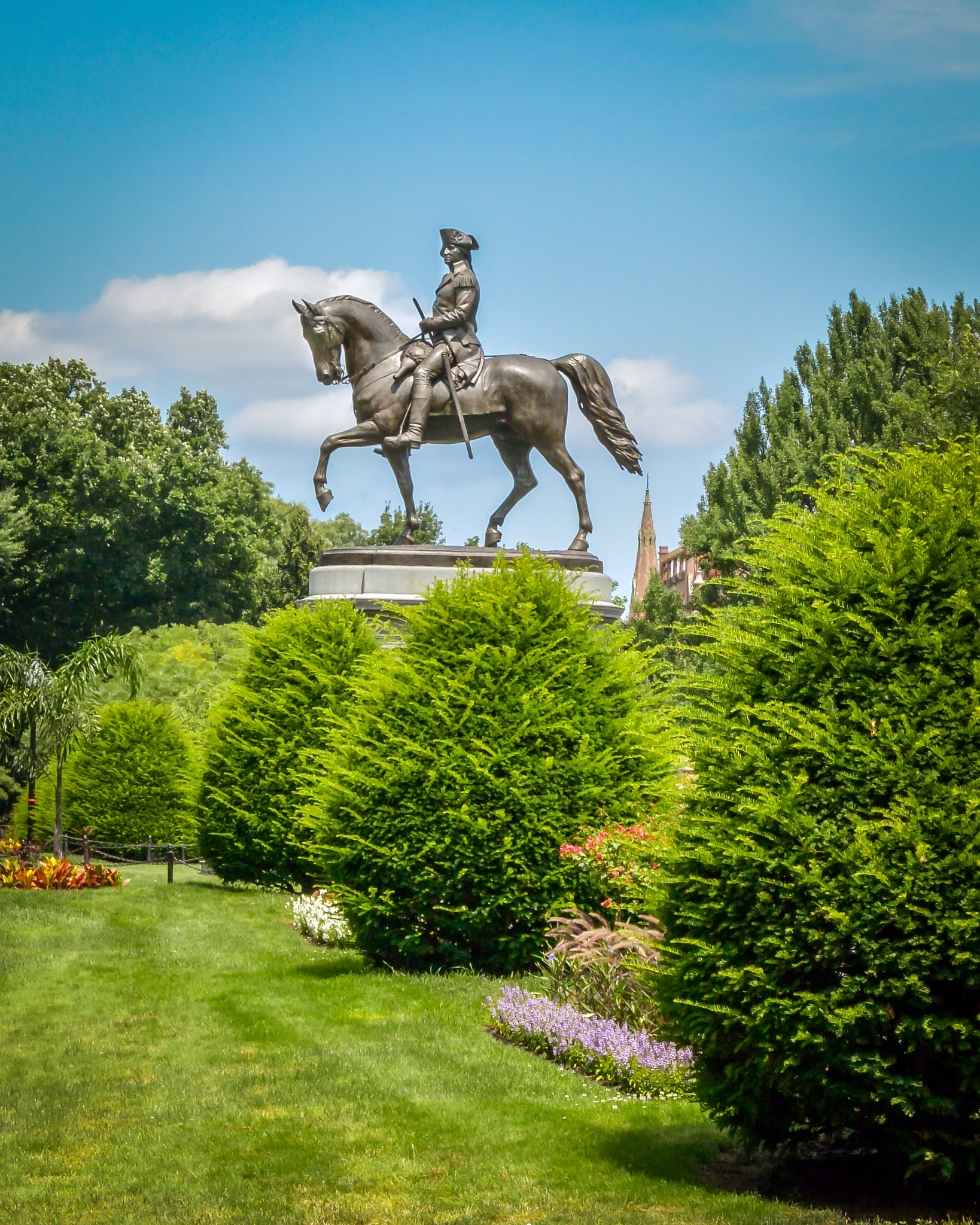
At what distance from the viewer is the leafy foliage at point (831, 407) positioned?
1423 inches

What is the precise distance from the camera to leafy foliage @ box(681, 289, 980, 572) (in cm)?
3616

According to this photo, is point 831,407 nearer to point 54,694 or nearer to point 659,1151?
point 54,694

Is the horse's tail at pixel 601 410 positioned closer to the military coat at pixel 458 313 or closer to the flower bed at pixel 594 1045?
the military coat at pixel 458 313

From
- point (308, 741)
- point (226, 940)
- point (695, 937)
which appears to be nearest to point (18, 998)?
point (226, 940)

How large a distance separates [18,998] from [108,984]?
746 millimetres

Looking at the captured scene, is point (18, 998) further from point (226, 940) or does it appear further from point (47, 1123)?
point (47, 1123)

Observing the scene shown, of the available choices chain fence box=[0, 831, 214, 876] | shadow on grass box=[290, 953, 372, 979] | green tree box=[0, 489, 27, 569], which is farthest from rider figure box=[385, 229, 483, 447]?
green tree box=[0, 489, 27, 569]

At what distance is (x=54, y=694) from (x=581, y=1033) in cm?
1342

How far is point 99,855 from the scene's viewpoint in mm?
22328

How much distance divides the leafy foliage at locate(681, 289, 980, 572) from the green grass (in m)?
26.0

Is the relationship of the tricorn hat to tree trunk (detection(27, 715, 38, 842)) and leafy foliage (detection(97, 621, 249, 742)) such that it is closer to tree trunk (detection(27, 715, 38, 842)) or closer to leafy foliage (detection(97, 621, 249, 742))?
tree trunk (detection(27, 715, 38, 842))

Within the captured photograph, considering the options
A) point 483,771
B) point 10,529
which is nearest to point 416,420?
point 483,771

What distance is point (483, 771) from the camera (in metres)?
9.69

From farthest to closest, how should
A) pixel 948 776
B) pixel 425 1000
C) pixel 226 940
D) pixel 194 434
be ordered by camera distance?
pixel 194 434 → pixel 226 940 → pixel 425 1000 → pixel 948 776
